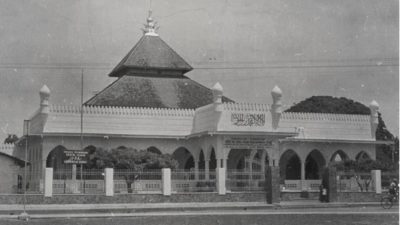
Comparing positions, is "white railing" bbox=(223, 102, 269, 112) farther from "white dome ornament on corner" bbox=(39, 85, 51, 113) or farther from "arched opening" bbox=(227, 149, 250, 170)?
"white dome ornament on corner" bbox=(39, 85, 51, 113)

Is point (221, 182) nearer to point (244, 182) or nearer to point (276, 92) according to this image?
point (244, 182)

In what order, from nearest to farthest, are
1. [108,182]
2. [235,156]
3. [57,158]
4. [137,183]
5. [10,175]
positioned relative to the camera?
[108,182] → [137,183] → [10,175] → [57,158] → [235,156]

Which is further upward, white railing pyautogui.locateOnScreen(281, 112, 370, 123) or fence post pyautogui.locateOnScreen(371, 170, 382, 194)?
white railing pyautogui.locateOnScreen(281, 112, 370, 123)

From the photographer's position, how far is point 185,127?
1476 inches

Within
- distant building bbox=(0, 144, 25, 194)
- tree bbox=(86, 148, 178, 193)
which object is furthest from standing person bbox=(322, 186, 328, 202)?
distant building bbox=(0, 144, 25, 194)

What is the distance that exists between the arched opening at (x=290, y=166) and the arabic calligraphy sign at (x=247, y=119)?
7391 mm

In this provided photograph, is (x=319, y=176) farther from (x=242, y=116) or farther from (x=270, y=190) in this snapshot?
(x=270, y=190)

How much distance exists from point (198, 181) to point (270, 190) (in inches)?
121

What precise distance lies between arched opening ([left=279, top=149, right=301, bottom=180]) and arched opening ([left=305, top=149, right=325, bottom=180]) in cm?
59

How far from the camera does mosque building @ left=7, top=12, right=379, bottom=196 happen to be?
34.4m

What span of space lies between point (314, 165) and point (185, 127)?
911cm

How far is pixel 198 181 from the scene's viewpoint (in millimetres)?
29750

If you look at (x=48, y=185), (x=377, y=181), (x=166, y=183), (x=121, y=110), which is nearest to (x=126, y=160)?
(x=166, y=183)

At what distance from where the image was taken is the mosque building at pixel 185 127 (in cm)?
3438
